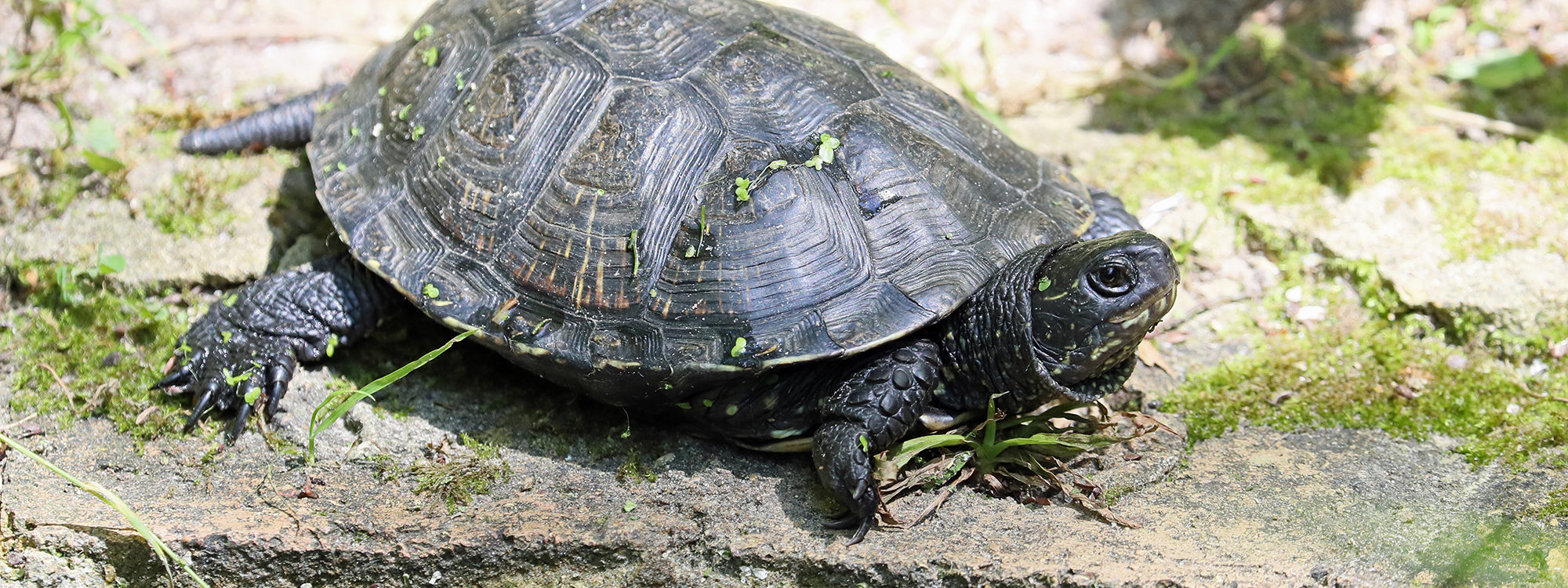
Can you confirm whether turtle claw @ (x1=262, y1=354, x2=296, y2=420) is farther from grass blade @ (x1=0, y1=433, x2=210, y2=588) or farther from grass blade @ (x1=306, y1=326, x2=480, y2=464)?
grass blade @ (x1=0, y1=433, x2=210, y2=588)

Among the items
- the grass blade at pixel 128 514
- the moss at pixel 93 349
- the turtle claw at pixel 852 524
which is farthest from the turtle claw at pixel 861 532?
the moss at pixel 93 349

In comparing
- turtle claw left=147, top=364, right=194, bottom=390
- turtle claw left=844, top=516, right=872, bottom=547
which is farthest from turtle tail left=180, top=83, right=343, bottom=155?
turtle claw left=844, top=516, right=872, bottom=547

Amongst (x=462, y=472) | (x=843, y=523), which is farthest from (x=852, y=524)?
(x=462, y=472)

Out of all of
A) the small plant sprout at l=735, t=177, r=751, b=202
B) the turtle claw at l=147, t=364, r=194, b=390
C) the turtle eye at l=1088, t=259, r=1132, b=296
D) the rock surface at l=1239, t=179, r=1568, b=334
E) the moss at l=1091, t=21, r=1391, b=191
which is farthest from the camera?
the moss at l=1091, t=21, r=1391, b=191

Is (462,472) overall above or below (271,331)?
below

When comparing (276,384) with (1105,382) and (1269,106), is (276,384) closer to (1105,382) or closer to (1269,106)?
(1105,382)

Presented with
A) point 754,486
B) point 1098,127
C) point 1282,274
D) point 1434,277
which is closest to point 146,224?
point 754,486

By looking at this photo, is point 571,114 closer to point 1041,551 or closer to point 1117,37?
point 1041,551
